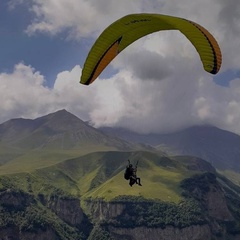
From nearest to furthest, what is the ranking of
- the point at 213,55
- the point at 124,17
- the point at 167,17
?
the point at 213,55 < the point at 167,17 < the point at 124,17

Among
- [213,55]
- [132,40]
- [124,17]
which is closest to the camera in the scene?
[213,55]

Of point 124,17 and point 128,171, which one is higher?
point 124,17

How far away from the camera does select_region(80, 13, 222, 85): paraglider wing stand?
27.7m

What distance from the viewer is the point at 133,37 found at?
35469mm

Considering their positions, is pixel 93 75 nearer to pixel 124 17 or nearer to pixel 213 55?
pixel 124 17

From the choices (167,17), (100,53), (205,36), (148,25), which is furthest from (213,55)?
(100,53)

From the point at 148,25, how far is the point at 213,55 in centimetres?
824

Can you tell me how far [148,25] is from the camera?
33.2 m

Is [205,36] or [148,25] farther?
A: [148,25]

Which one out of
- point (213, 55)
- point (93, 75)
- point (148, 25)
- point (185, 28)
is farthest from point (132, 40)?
point (213, 55)

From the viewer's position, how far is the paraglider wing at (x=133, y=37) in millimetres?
27656

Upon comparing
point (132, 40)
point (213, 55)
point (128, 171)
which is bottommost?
point (128, 171)

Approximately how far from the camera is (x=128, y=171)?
3306 centimetres

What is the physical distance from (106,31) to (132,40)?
11.7 feet
